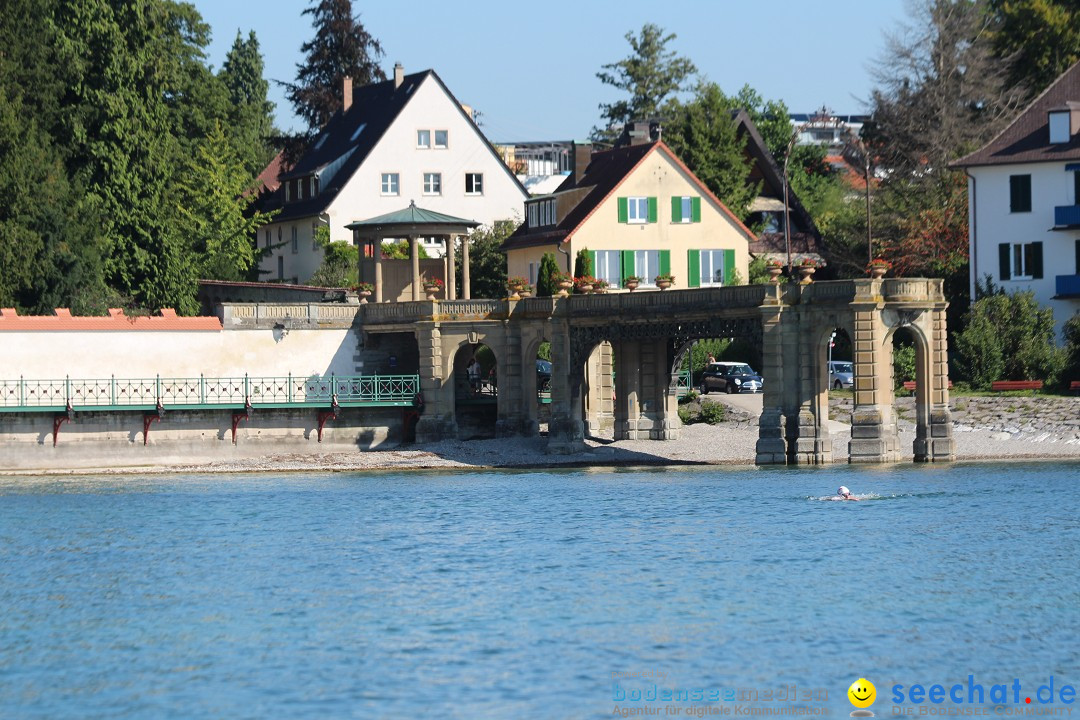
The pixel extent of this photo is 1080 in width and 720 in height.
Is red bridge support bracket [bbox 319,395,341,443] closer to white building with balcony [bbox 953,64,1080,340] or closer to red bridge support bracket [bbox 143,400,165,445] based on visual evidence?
red bridge support bracket [bbox 143,400,165,445]

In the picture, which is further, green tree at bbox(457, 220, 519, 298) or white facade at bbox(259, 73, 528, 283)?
white facade at bbox(259, 73, 528, 283)

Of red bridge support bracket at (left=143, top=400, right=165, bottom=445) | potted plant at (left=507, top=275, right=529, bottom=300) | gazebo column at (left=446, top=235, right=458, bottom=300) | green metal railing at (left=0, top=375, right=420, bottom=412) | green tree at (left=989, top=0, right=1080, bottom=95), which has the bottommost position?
red bridge support bracket at (left=143, top=400, right=165, bottom=445)

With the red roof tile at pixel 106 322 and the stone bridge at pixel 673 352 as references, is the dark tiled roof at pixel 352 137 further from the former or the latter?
the red roof tile at pixel 106 322

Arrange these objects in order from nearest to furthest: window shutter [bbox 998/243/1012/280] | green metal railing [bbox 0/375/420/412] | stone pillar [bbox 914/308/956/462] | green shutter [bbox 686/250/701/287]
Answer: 1. stone pillar [bbox 914/308/956/462]
2. green metal railing [bbox 0/375/420/412]
3. window shutter [bbox 998/243/1012/280]
4. green shutter [bbox 686/250/701/287]

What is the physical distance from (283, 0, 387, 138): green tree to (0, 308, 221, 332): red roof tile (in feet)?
144

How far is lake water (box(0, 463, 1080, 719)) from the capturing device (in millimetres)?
34250

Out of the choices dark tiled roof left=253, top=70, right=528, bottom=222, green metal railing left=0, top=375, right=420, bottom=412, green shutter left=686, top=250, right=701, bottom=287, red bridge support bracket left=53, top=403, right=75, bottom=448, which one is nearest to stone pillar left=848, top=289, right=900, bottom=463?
green metal railing left=0, top=375, right=420, bottom=412

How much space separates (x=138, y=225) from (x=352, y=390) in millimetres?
12868

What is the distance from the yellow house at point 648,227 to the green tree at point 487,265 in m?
6.28

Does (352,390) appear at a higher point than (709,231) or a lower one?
lower

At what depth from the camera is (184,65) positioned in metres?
102

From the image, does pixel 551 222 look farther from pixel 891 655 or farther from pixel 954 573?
pixel 891 655

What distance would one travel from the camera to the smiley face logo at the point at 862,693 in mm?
32156

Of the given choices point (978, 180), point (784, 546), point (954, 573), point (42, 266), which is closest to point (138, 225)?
point (42, 266)
